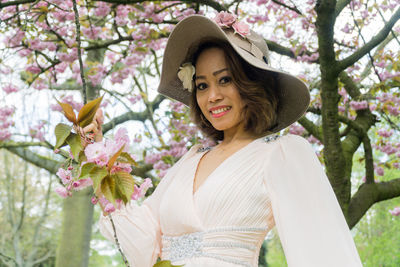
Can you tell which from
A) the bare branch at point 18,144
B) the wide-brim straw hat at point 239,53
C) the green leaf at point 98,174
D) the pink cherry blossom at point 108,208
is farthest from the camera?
the bare branch at point 18,144

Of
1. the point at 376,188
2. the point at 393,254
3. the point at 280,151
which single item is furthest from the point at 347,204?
the point at 393,254

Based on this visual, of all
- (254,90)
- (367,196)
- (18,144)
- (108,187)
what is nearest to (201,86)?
(254,90)

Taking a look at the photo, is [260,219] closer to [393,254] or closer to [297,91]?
[297,91]

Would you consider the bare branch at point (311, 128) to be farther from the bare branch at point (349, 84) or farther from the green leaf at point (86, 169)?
the green leaf at point (86, 169)

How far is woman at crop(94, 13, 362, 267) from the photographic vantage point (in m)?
1.30

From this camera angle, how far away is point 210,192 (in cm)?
143

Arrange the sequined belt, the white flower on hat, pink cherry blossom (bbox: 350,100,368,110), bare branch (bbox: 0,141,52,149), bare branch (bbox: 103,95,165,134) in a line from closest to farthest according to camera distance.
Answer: the sequined belt
the white flower on hat
pink cherry blossom (bbox: 350,100,368,110)
bare branch (bbox: 0,141,52,149)
bare branch (bbox: 103,95,165,134)

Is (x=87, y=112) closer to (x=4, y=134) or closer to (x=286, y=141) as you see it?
(x=286, y=141)

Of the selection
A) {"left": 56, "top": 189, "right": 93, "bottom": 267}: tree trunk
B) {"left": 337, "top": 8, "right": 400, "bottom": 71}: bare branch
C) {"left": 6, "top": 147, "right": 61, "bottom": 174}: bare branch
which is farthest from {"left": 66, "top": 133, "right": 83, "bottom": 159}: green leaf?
{"left": 6, "top": 147, "right": 61, "bottom": 174}: bare branch

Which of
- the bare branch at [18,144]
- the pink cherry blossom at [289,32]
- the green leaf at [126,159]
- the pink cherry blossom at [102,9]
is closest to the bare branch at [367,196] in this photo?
the pink cherry blossom at [289,32]

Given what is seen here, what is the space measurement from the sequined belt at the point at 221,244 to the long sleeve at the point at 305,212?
116 mm

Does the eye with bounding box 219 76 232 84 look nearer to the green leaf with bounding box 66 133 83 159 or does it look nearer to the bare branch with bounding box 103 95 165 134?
the green leaf with bounding box 66 133 83 159

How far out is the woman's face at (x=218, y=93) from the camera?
1554 mm

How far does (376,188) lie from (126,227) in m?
2.35
